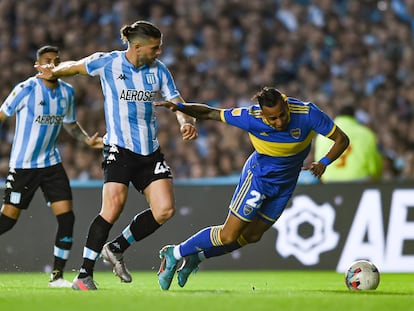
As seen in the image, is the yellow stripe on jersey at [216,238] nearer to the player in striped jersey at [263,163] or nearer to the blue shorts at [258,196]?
the player in striped jersey at [263,163]

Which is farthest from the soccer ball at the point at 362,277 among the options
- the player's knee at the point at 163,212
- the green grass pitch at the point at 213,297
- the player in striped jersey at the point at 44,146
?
the player in striped jersey at the point at 44,146

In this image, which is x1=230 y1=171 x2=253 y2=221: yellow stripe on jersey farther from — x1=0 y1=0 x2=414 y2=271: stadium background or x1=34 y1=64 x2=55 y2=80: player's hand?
x1=0 y1=0 x2=414 y2=271: stadium background

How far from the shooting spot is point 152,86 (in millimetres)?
8336

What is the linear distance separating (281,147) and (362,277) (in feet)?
4.04

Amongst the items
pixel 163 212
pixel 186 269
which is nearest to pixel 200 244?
pixel 186 269

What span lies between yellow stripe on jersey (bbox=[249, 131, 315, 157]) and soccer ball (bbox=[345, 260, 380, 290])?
3.49ft

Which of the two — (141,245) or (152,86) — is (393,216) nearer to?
(141,245)

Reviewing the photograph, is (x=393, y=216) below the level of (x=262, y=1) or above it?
below

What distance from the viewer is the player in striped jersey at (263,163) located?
8.06 m

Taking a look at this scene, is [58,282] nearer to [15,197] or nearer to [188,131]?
[15,197]

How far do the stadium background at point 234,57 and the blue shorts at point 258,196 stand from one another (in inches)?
183

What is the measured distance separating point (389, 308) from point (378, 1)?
1034 cm

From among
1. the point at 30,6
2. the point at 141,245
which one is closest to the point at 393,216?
the point at 141,245

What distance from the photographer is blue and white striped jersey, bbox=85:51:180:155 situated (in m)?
8.27
